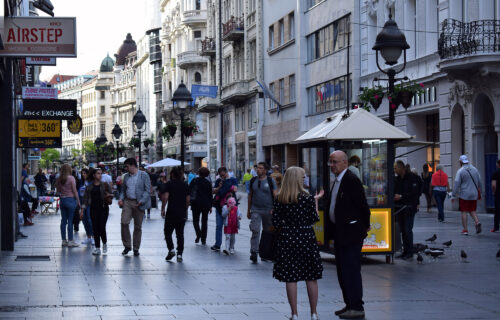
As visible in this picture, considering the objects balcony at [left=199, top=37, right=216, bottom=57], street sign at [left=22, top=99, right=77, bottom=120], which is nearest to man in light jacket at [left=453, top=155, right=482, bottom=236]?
street sign at [left=22, top=99, right=77, bottom=120]

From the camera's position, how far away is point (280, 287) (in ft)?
42.4

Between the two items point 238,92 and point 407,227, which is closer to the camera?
point 407,227

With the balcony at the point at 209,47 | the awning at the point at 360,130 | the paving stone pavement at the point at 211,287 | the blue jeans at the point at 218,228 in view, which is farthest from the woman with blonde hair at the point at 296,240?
the balcony at the point at 209,47

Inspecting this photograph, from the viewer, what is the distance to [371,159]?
16219 mm

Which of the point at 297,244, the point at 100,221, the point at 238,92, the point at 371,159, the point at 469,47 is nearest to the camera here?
the point at 297,244

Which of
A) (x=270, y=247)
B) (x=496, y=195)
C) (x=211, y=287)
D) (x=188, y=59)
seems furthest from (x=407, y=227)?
(x=188, y=59)

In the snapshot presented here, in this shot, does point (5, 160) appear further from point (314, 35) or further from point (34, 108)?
point (314, 35)

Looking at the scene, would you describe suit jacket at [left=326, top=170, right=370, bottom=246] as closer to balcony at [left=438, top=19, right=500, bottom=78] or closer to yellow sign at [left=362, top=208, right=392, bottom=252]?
yellow sign at [left=362, top=208, right=392, bottom=252]

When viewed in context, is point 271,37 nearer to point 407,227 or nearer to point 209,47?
point 209,47

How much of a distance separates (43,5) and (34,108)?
610cm

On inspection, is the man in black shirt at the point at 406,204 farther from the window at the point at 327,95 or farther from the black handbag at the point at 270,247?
the window at the point at 327,95

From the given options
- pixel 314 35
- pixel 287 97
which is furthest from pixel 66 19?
pixel 287 97

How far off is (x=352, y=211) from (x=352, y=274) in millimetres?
668

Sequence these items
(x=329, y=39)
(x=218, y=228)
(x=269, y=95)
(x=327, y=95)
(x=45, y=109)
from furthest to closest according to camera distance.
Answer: (x=269, y=95) < (x=327, y=95) < (x=329, y=39) < (x=45, y=109) < (x=218, y=228)
